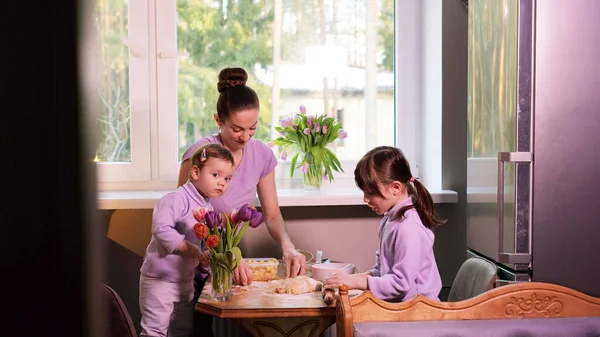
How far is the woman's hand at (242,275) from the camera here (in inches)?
82.4

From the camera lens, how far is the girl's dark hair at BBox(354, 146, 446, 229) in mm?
2041

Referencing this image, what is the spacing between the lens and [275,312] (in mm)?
1803

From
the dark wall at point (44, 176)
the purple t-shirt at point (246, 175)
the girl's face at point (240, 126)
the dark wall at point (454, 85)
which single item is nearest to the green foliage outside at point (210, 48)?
the dark wall at point (454, 85)

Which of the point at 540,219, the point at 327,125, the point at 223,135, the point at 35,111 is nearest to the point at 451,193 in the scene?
the point at 327,125

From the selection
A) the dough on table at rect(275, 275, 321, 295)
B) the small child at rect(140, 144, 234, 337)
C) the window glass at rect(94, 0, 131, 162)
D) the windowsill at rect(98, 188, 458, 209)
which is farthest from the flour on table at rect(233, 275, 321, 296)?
the window glass at rect(94, 0, 131, 162)

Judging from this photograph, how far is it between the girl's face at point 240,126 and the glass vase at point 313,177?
70cm

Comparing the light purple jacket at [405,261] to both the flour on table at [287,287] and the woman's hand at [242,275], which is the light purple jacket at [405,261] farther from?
the woman's hand at [242,275]

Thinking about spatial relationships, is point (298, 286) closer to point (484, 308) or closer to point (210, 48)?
point (484, 308)

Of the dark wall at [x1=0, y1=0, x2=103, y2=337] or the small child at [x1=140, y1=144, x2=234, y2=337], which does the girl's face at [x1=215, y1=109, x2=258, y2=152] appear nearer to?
the small child at [x1=140, y1=144, x2=234, y2=337]

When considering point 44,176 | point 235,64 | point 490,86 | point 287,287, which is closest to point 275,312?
point 287,287

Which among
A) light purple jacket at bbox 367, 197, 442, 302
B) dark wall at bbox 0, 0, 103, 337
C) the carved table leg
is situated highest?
dark wall at bbox 0, 0, 103, 337

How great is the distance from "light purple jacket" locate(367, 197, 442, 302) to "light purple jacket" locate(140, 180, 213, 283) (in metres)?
0.58

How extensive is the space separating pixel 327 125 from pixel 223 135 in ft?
2.45

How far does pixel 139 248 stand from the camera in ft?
10.1
